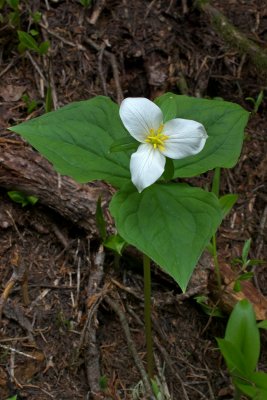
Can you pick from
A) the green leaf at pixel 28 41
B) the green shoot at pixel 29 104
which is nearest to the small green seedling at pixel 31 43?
the green leaf at pixel 28 41

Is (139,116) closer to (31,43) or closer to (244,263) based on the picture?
(244,263)

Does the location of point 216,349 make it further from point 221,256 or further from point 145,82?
point 145,82

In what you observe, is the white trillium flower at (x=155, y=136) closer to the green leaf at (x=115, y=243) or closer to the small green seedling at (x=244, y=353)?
the green leaf at (x=115, y=243)

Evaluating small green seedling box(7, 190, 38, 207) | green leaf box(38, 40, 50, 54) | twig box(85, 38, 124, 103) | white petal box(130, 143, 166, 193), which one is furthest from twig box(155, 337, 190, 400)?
green leaf box(38, 40, 50, 54)

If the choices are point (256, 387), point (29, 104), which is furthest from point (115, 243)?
point (29, 104)

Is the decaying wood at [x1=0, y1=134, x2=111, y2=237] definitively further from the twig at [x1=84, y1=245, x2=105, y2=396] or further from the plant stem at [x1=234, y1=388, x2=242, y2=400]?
the plant stem at [x1=234, y1=388, x2=242, y2=400]

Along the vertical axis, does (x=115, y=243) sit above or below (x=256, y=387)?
above
